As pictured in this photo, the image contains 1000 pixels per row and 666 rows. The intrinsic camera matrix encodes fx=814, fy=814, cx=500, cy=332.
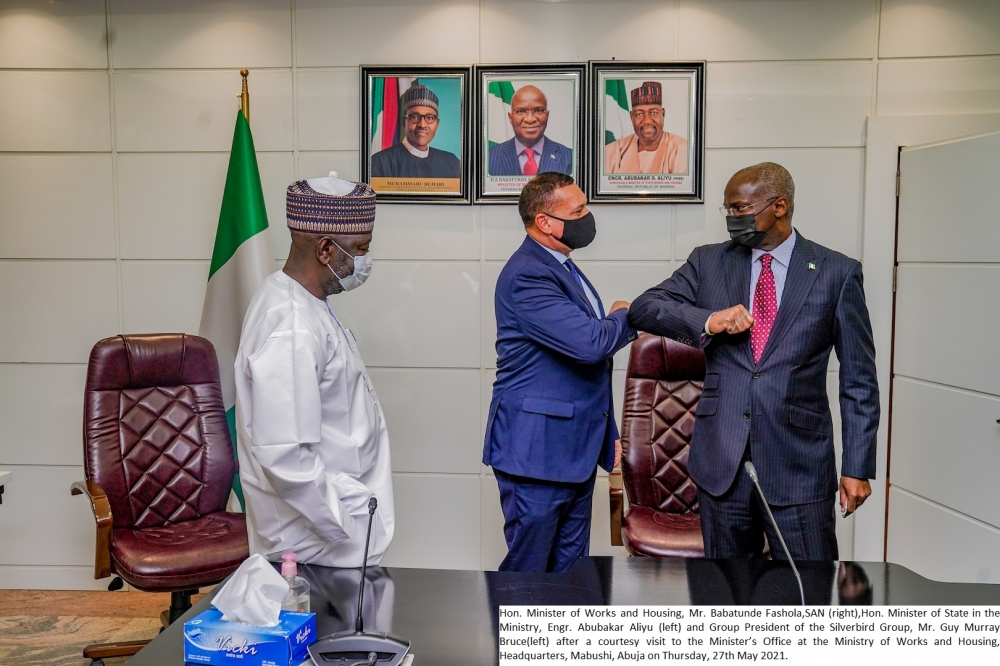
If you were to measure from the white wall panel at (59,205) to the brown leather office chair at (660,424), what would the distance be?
2497 mm

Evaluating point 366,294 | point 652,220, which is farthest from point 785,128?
point 366,294

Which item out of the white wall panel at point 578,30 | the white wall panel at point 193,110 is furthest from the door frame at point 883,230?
the white wall panel at point 193,110

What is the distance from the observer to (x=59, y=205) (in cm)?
378

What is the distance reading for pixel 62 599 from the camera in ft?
12.3

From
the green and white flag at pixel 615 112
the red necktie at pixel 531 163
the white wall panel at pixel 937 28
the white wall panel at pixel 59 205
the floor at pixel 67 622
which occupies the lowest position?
the floor at pixel 67 622

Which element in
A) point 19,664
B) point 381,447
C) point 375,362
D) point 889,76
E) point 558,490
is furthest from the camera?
point 375,362

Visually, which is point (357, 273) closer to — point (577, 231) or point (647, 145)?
point (577, 231)

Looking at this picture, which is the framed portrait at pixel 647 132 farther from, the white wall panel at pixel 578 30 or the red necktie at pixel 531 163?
the red necktie at pixel 531 163

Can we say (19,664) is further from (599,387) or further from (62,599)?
(599,387)

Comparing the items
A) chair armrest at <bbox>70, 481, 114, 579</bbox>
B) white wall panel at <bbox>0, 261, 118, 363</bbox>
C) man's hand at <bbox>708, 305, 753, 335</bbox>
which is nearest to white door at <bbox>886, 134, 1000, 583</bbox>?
man's hand at <bbox>708, 305, 753, 335</bbox>

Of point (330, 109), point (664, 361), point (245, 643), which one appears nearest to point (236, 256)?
point (330, 109)

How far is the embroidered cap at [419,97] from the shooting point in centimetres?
363

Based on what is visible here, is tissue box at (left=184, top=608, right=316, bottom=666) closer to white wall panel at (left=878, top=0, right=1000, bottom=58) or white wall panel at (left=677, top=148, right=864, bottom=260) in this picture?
white wall panel at (left=677, top=148, right=864, bottom=260)

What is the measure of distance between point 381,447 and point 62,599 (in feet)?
8.49
